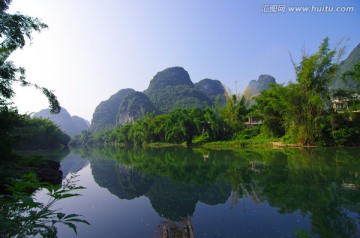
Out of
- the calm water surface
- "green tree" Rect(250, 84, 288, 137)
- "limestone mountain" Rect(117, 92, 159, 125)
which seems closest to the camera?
the calm water surface

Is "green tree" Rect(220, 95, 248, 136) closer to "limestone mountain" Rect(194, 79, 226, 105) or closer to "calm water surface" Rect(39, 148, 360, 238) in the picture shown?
"calm water surface" Rect(39, 148, 360, 238)

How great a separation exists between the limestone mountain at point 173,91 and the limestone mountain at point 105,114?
112ft

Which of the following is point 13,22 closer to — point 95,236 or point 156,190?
point 95,236

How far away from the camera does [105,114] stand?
156 m

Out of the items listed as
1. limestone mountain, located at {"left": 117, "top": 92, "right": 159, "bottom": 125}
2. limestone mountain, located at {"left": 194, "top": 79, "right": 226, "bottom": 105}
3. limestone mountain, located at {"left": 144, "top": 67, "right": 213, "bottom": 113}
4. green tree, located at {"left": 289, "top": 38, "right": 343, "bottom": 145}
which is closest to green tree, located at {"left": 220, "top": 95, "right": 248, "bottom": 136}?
green tree, located at {"left": 289, "top": 38, "right": 343, "bottom": 145}

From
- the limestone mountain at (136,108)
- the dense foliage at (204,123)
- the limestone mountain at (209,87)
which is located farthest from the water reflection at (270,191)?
the limestone mountain at (209,87)

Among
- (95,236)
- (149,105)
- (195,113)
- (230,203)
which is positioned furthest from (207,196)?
(149,105)

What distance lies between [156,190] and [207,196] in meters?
2.15

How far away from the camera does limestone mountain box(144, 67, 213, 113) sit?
96875 mm

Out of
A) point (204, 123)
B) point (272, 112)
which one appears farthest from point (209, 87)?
point (272, 112)

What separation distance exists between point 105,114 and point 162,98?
5930 cm

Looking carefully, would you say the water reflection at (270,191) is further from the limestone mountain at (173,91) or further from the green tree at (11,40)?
the limestone mountain at (173,91)

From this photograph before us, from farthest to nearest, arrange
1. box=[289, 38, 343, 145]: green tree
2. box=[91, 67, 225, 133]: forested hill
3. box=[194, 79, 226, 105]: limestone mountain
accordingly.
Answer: box=[194, 79, 226, 105]: limestone mountain < box=[91, 67, 225, 133]: forested hill < box=[289, 38, 343, 145]: green tree

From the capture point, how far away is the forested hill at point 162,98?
10026cm
